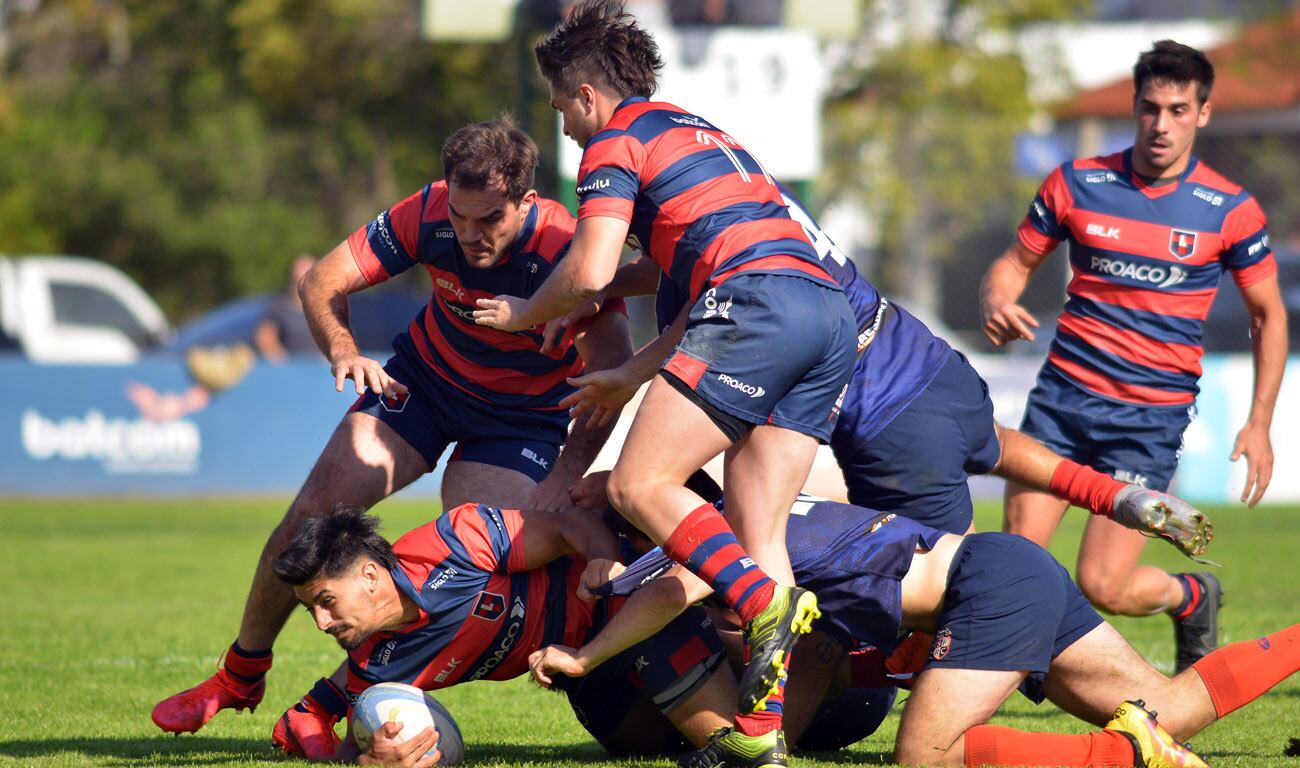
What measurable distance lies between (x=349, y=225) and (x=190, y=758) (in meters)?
22.8

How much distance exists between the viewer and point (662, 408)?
463 cm

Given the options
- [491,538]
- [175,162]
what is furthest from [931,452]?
[175,162]

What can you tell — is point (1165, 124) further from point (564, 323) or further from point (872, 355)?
point (564, 323)

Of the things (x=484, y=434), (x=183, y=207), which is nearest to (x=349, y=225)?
(x=183, y=207)

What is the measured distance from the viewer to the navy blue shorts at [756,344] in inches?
182

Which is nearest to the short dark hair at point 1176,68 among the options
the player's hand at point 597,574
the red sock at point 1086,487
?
the red sock at point 1086,487

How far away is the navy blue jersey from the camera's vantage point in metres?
5.22

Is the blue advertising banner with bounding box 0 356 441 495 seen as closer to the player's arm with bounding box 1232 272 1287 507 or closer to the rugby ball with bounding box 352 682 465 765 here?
the player's arm with bounding box 1232 272 1287 507

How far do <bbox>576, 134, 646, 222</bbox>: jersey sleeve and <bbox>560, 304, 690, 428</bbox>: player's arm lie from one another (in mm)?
444

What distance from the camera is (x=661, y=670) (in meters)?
4.80

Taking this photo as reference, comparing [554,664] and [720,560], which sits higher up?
[720,560]

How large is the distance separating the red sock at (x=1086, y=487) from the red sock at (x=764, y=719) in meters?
1.38

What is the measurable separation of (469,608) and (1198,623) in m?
3.22

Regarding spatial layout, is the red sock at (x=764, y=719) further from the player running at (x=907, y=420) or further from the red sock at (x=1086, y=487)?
the red sock at (x=1086, y=487)
